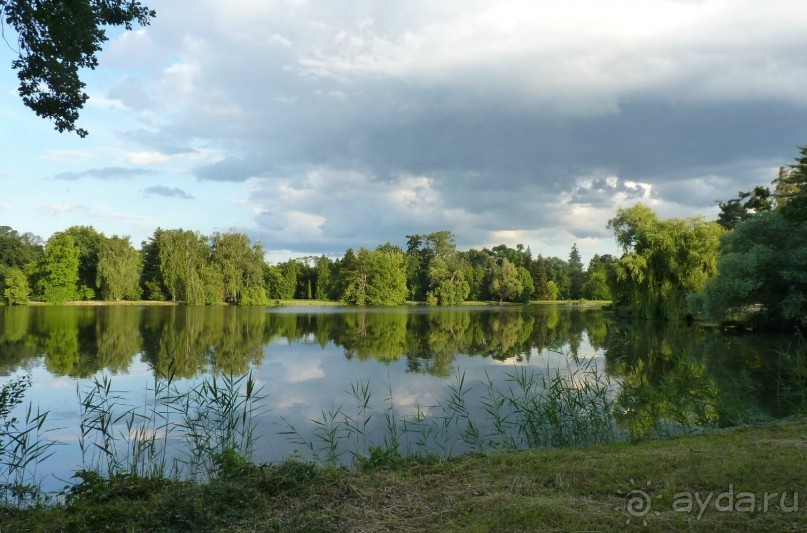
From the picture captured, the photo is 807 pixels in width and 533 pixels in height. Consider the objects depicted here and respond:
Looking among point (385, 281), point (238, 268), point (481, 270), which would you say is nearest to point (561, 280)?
point (481, 270)

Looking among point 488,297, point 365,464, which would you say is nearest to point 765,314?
point 365,464

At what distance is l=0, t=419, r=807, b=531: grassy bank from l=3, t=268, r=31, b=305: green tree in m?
56.5

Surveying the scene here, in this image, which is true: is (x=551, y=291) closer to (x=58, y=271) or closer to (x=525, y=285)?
(x=525, y=285)

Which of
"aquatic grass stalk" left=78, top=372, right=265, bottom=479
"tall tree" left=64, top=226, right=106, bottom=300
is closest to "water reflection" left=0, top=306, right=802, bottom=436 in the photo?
"aquatic grass stalk" left=78, top=372, right=265, bottom=479

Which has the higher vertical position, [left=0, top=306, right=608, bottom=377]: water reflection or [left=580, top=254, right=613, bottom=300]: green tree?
[left=580, top=254, right=613, bottom=300]: green tree

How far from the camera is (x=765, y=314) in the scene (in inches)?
955

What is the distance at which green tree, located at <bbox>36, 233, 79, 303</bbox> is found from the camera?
53.5 meters

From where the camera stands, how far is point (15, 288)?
1957 inches

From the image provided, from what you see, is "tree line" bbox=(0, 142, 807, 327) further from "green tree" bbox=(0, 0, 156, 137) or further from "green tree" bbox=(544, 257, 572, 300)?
"green tree" bbox=(0, 0, 156, 137)

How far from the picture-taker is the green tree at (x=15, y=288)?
49500 mm

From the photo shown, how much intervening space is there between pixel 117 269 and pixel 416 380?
165ft

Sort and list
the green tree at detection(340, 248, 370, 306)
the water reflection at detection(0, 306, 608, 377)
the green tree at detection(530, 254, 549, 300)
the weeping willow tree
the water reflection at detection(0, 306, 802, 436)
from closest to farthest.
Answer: the water reflection at detection(0, 306, 802, 436) < the water reflection at detection(0, 306, 608, 377) < the weeping willow tree < the green tree at detection(340, 248, 370, 306) < the green tree at detection(530, 254, 549, 300)

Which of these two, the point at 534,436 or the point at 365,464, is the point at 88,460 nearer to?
the point at 365,464

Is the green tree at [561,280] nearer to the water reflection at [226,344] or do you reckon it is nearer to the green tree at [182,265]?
the green tree at [182,265]
